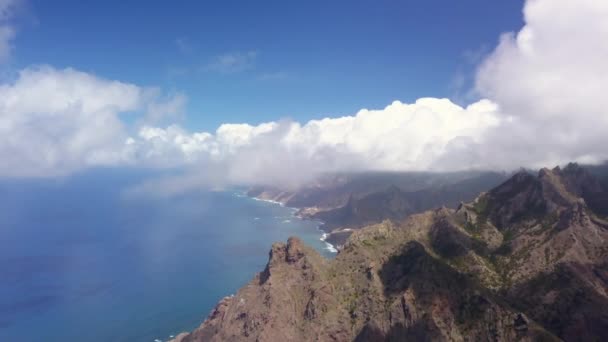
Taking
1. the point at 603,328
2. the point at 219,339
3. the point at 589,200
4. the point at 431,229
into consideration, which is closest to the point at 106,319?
the point at 219,339

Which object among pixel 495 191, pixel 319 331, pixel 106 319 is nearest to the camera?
pixel 319 331

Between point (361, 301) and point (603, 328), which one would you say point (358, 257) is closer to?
point (361, 301)

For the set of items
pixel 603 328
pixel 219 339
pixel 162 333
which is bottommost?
pixel 162 333

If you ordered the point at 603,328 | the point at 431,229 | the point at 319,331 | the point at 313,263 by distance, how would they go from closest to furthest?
1. the point at 603,328
2. the point at 319,331
3. the point at 313,263
4. the point at 431,229

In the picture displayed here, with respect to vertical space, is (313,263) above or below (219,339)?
above

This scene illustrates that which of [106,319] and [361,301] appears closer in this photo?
[361,301]

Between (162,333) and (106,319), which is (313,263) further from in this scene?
(106,319)
